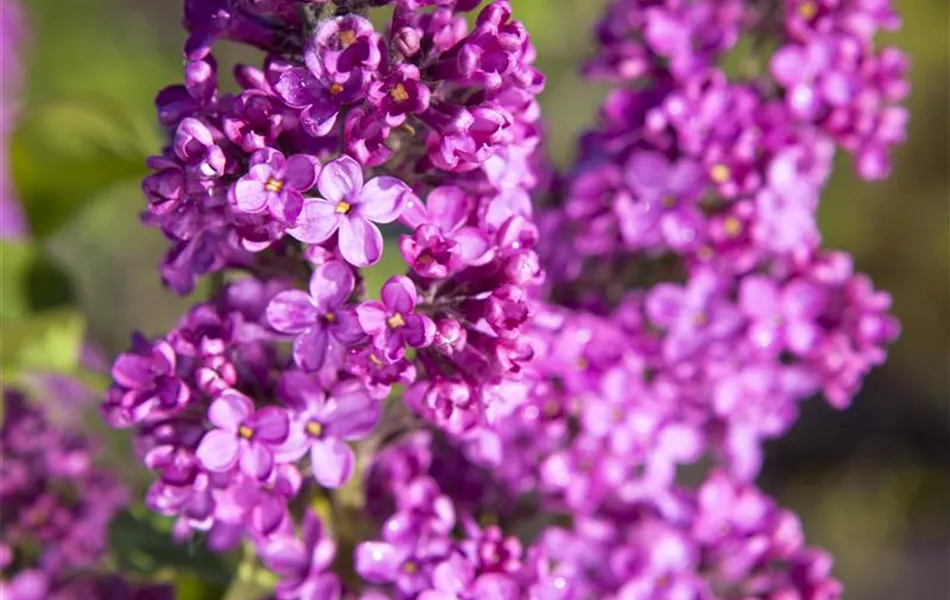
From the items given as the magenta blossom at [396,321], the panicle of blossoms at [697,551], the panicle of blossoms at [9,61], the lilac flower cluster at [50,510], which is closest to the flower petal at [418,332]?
the magenta blossom at [396,321]

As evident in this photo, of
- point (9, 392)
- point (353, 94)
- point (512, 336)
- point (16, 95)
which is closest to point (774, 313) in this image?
point (512, 336)

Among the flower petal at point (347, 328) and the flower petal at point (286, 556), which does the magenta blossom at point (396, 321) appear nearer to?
the flower petal at point (347, 328)

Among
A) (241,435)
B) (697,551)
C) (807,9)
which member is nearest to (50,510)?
(241,435)

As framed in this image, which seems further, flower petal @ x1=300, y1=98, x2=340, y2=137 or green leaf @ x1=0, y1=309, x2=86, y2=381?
green leaf @ x1=0, y1=309, x2=86, y2=381

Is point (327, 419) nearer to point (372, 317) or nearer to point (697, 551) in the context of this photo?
point (372, 317)

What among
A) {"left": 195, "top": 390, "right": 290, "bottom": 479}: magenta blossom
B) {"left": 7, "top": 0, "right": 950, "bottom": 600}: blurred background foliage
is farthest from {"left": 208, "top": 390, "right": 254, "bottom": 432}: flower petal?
{"left": 7, "top": 0, "right": 950, "bottom": 600}: blurred background foliage

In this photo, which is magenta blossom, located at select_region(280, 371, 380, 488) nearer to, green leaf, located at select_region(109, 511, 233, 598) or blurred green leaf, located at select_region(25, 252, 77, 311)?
green leaf, located at select_region(109, 511, 233, 598)
